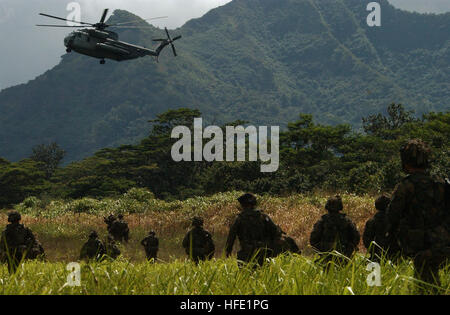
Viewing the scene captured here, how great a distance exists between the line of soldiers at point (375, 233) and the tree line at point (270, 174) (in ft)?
68.4

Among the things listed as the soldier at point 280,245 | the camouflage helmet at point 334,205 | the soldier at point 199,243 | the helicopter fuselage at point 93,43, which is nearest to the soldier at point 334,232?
the camouflage helmet at point 334,205

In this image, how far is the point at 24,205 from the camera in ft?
150

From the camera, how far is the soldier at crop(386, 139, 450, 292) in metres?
4.85

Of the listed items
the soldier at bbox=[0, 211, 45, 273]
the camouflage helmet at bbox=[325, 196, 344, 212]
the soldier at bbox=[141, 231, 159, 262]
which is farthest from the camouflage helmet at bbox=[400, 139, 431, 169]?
the soldier at bbox=[141, 231, 159, 262]

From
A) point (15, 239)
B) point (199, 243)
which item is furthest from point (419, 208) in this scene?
point (15, 239)

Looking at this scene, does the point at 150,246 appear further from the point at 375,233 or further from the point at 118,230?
the point at 375,233

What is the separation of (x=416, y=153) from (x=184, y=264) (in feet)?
8.12

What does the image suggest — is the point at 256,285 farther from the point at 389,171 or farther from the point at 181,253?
the point at 389,171

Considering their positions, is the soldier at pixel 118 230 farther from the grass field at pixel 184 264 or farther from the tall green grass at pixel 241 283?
the tall green grass at pixel 241 283

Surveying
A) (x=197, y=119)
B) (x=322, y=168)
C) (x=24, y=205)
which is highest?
(x=197, y=119)

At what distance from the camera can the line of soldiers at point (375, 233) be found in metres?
4.87

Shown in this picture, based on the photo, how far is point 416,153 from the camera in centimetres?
493
